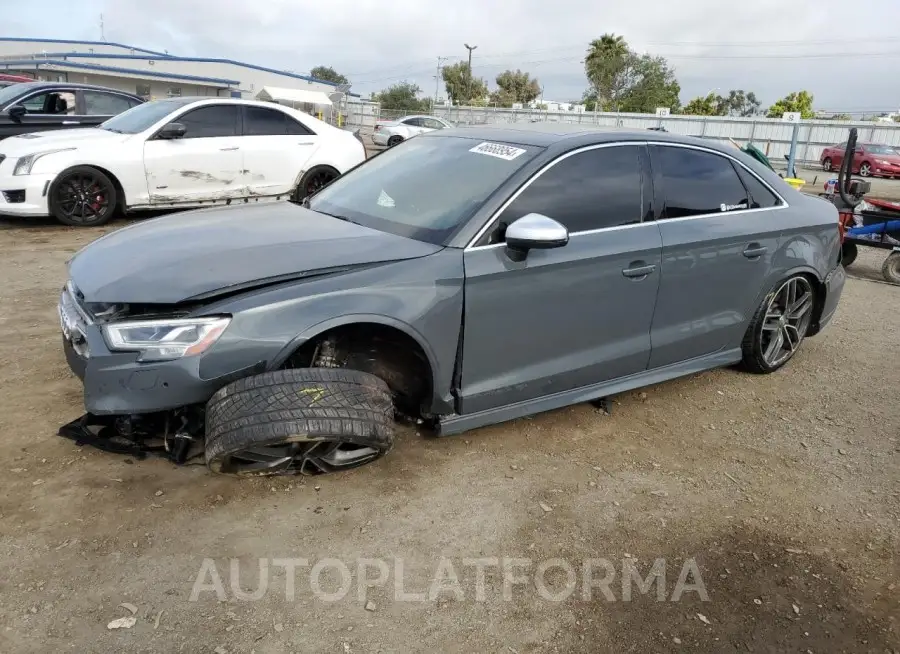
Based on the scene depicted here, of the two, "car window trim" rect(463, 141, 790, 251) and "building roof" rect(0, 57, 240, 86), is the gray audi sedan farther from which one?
"building roof" rect(0, 57, 240, 86)

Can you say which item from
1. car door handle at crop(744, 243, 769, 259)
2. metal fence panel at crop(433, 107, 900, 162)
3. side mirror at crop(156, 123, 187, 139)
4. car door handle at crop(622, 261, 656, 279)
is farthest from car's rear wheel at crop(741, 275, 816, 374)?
metal fence panel at crop(433, 107, 900, 162)

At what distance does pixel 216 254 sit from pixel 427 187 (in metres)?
1.20

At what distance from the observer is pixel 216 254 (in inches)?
122

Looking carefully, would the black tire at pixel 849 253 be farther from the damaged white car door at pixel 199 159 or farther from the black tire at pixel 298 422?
the black tire at pixel 298 422

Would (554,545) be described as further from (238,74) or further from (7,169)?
(238,74)

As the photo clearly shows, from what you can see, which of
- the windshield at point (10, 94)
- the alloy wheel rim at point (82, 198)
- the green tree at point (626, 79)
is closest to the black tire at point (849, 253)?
the alloy wheel rim at point (82, 198)

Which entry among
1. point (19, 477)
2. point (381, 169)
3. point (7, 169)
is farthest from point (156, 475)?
point (7, 169)

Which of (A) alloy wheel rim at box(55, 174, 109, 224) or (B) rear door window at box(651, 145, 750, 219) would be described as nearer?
(B) rear door window at box(651, 145, 750, 219)

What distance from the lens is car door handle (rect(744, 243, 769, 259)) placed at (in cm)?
429

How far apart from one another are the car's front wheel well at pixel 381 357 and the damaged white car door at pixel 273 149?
248 inches

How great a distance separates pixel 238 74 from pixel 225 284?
57410mm

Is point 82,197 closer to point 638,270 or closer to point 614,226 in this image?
point 614,226

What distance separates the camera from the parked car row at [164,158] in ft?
26.0

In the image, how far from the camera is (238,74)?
54.7 m
